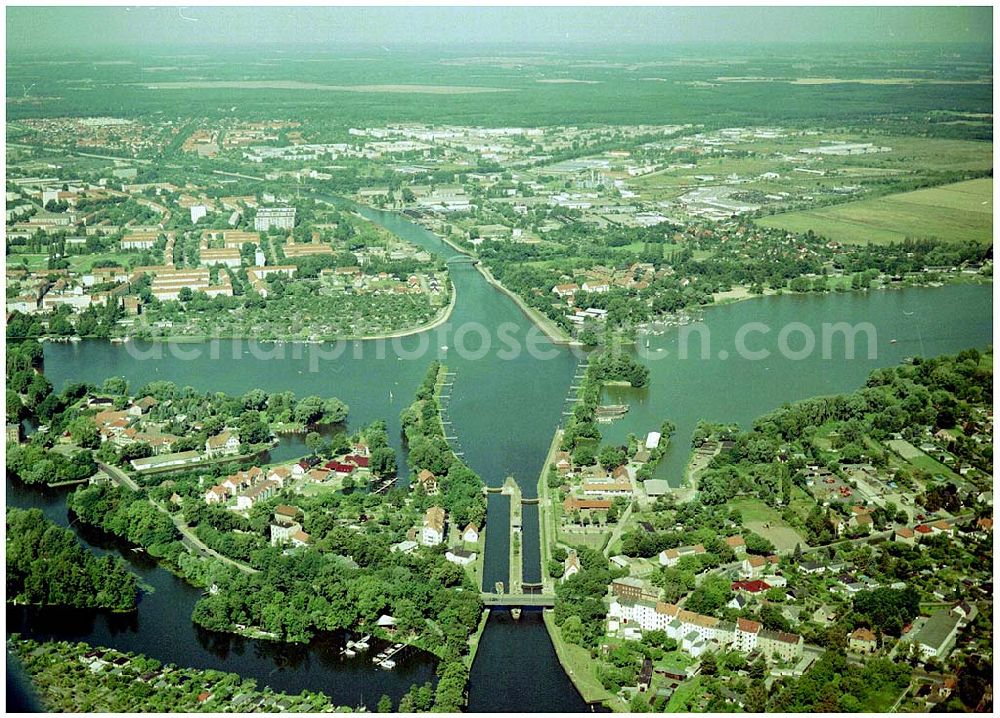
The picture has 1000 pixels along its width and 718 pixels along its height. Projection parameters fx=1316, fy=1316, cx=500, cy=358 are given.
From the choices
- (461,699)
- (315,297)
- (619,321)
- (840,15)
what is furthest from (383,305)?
(840,15)

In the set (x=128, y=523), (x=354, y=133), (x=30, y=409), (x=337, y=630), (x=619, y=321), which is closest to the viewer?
(x=337, y=630)

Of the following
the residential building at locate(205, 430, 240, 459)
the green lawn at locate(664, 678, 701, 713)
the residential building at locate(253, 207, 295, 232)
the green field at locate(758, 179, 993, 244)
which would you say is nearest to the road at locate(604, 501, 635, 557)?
the green lawn at locate(664, 678, 701, 713)

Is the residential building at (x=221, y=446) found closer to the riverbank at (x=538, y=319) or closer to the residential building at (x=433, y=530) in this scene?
the residential building at (x=433, y=530)

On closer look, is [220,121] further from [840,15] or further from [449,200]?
[840,15]

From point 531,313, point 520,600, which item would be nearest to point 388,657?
point 520,600

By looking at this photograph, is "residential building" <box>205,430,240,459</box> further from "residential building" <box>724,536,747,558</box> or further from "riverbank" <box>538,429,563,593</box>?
"residential building" <box>724,536,747,558</box>

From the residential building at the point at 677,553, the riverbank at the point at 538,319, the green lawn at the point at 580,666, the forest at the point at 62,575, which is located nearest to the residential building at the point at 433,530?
the green lawn at the point at 580,666
